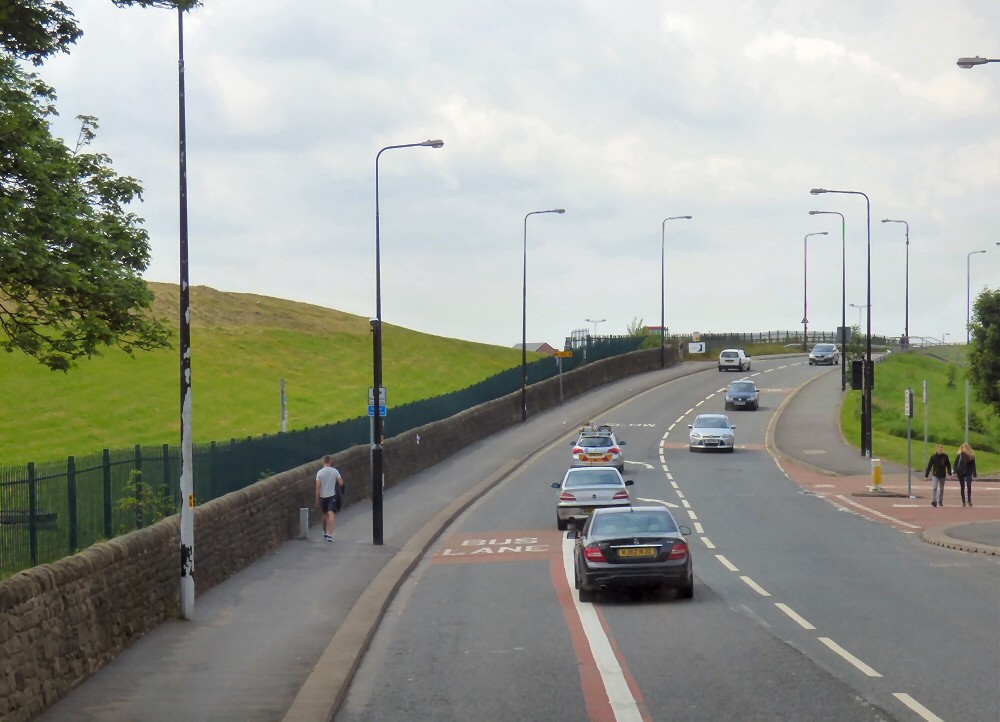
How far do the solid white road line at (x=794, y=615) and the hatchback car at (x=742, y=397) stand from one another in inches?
1838

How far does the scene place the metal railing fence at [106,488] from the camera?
1248 centimetres

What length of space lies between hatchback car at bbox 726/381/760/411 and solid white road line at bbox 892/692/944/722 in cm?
5246

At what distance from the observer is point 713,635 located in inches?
563

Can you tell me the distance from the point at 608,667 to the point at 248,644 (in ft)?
13.9

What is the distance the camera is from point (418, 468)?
42938 mm

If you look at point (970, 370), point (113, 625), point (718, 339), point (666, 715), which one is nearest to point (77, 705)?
point (113, 625)

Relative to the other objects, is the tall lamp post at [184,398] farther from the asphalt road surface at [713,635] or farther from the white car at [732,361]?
the white car at [732,361]

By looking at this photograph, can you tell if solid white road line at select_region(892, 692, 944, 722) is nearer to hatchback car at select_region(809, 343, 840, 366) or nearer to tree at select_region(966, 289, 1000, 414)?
tree at select_region(966, 289, 1000, 414)

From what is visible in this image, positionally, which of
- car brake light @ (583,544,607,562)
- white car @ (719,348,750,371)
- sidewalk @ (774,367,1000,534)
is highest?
white car @ (719,348,750,371)

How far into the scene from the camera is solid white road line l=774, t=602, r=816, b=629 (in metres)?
14.8

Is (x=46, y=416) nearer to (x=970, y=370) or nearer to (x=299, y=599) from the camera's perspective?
(x=970, y=370)

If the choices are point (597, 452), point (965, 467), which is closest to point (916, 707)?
point (965, 467)

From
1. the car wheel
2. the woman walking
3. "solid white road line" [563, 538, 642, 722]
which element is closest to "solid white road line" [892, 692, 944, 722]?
"solid white road line" [563, 538, 642, 722]

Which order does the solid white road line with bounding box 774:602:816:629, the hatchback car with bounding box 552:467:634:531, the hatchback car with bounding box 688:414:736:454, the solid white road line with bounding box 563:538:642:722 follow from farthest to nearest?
the hatchback car with bounding box 688:414:736:454
the hatchback car with bounding box 552:467:634:531
the solid white road line with bounding box 774:602:816:629
the solid white road line with bounding box 563:538:642:722
